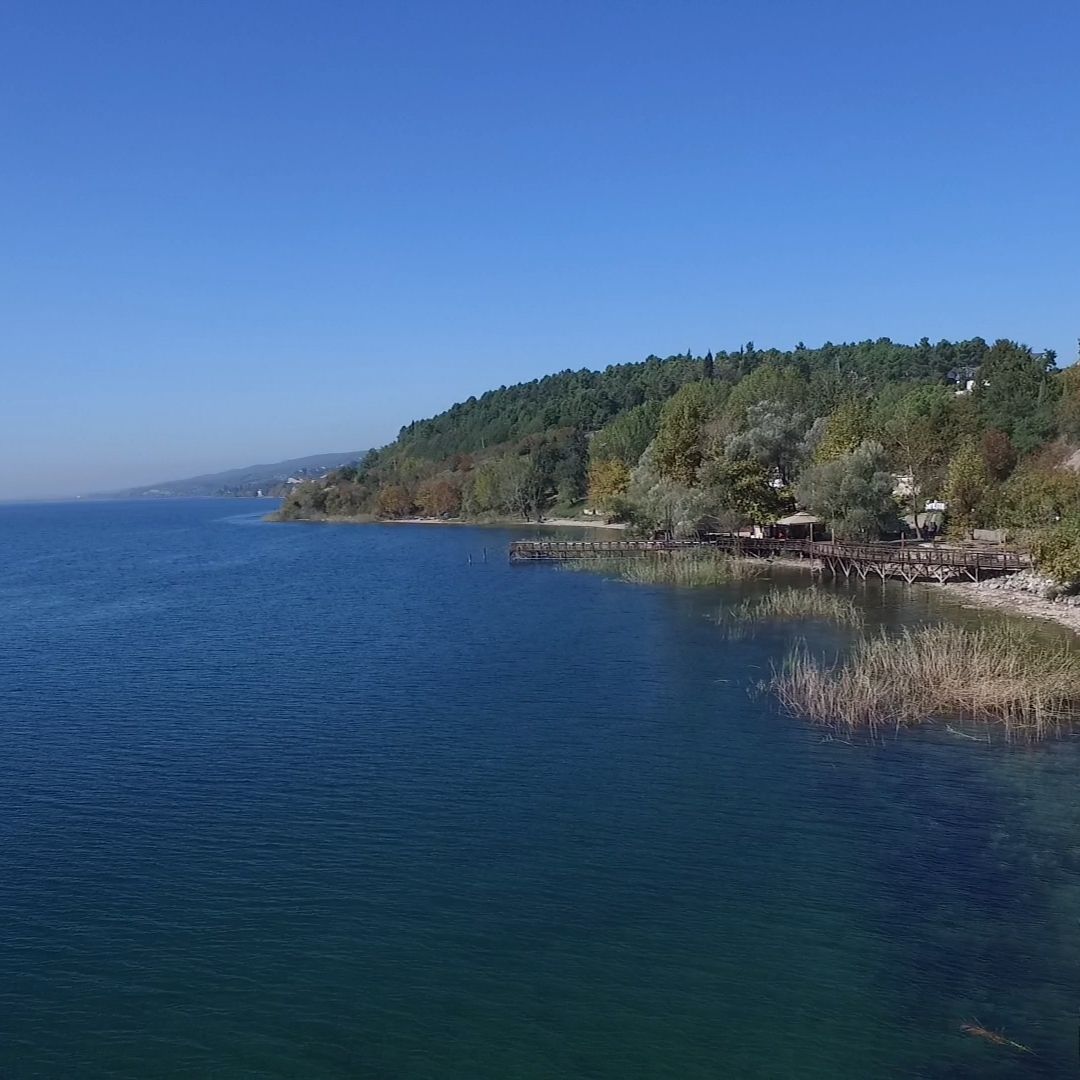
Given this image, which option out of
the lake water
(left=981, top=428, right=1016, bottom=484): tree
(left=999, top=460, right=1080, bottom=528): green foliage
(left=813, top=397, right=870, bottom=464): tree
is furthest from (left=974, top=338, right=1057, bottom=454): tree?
the lake water

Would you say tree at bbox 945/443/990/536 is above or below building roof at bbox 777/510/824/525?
above

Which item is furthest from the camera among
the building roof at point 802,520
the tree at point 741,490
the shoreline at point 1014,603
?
the tree at point 741,490

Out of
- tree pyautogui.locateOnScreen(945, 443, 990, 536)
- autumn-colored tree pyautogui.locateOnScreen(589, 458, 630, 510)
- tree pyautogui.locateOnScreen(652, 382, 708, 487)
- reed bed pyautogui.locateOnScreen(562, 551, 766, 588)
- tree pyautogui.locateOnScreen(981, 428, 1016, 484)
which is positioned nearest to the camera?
reed bed pyautogui.locateOnScreen(562, 551, 766, 588)

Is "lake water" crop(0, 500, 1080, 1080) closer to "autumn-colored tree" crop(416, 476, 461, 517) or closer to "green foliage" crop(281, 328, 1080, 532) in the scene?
"green foliage" crop(281, 328, 1080, 532)

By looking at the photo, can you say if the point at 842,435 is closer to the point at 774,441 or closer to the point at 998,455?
the point at 774,441

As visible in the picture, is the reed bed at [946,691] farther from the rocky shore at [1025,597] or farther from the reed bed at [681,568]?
the reed bed at [681,568]

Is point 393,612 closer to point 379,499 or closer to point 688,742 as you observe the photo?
A: point 688,742

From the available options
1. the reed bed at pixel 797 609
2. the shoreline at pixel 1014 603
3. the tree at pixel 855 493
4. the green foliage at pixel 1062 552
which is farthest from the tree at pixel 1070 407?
the reed bed at pixel 797 609

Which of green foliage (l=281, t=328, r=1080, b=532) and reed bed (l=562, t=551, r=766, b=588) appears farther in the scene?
green foliage (l=281, t=328, r=1080, b=532)
